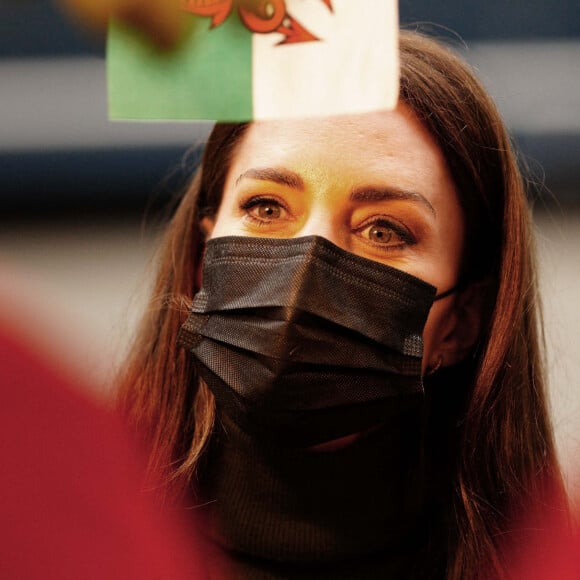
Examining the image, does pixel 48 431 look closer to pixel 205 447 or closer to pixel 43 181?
pixel 205 447

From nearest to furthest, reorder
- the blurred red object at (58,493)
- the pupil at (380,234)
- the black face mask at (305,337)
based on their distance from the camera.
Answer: the blurred red object at (58,493), the black face mask at (305,337), the pupil at (380,234)

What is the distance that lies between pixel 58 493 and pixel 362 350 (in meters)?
0.42

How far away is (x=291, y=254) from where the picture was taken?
3.41 ft

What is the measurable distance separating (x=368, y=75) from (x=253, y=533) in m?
0.63

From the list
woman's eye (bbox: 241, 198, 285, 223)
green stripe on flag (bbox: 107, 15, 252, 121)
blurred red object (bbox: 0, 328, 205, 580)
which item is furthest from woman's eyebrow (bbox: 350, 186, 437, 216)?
blurred red object (bbox: 0, 328, 205, 580)

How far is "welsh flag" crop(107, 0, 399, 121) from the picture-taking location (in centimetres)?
88

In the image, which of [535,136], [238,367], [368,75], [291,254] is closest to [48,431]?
[238,367]

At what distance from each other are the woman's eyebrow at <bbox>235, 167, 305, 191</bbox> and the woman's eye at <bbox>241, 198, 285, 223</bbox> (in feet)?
0.10

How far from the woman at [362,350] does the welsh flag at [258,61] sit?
0.19 metres

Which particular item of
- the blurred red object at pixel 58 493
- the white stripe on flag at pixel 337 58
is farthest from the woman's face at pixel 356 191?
the blurred red object at pixel 58 493

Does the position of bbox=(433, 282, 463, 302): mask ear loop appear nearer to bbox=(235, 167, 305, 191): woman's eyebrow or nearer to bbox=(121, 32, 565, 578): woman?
bbox=(121, 32, 565, 578): woman

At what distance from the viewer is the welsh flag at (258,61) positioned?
0.88 metres

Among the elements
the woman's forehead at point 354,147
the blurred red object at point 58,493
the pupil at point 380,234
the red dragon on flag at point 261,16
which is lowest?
the blurred red object at point 58,493

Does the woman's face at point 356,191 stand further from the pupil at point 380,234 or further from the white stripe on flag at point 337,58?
the white stripe on flag at point 337,58
